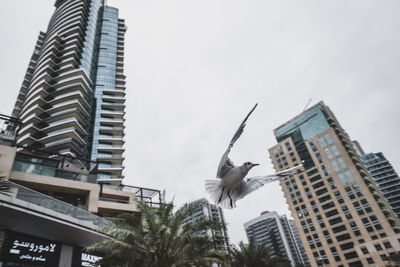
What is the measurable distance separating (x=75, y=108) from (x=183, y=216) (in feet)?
160

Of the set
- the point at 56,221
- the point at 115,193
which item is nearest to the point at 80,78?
the point at 115,193

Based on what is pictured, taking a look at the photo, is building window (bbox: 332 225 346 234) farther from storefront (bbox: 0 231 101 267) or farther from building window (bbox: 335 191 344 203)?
storefront (bbox: 0 231 101 267)

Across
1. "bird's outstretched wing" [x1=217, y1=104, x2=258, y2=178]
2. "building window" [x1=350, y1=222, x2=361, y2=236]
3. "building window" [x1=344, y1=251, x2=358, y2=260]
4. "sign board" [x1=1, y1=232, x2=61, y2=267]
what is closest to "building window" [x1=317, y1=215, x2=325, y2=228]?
"building window" [x1=350, y1=222, x2=361, y2=236]

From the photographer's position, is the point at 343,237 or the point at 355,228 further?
the point at 343,237

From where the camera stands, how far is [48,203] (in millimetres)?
12430

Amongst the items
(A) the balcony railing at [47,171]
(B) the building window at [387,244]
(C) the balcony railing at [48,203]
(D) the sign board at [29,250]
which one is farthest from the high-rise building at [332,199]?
(D) the sign board at [29,250]

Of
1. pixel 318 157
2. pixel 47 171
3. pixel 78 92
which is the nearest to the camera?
pixel 47 171

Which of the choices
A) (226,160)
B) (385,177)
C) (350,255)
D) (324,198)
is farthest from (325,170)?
(226,160)

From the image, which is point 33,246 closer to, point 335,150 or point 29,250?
point 29,250

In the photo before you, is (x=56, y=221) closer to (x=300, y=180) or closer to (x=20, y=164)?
(x=20, y=164)

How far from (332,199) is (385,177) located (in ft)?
199

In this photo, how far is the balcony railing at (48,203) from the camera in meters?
11.4

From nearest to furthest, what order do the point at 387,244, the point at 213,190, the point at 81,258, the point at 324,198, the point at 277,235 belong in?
1. the point at 213,190
2. the point at 81,258
3. the point at 387,244
4. the point at 324,198
5. the point at 277,235

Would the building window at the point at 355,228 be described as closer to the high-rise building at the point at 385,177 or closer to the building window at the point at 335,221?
the building window at the point at 335,221
